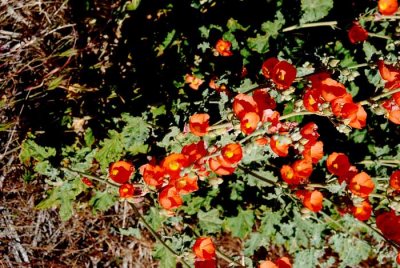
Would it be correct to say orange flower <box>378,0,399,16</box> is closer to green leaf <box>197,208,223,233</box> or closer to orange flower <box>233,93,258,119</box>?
orange flower <box>233,93,258,119</box>

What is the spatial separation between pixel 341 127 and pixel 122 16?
7.13 ft

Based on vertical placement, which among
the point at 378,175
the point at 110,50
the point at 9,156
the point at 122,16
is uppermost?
the point at 122,16

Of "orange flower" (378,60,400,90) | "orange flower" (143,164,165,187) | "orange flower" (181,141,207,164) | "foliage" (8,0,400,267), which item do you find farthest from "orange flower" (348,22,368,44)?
"orange flower" (143,164,165,187)

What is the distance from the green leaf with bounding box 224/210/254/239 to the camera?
311 cm

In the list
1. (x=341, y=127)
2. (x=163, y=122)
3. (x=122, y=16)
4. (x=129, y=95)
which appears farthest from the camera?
(x=122, y=16)

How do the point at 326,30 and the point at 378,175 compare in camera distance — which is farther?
the point at 326,30

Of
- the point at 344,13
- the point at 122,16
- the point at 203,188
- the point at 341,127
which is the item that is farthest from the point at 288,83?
the point at 122,16

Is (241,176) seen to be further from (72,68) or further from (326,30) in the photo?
(72,68)

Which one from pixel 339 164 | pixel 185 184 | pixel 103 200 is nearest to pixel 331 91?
pixel 339 164

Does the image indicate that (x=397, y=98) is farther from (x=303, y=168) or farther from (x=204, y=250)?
(x=204, y=250)

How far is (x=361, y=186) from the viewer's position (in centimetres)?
233

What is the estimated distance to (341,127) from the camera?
216cm

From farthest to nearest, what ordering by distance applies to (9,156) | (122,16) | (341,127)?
(122,16)
(9,156)
(341,127)

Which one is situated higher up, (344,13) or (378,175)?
(344,13)
